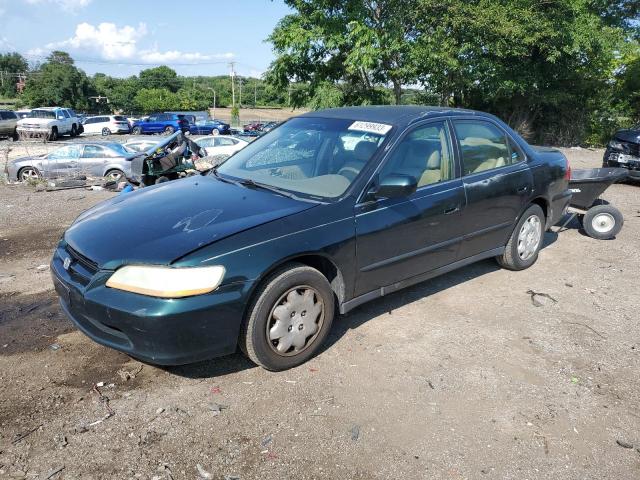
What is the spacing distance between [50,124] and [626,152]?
32416 mm

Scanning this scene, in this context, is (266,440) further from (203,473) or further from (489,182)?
(489,182)

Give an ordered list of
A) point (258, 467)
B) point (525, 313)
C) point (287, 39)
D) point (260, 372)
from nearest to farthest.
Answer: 1. point (258, 467)
2. point (260, 372)
3. point (525, 313)
4. point (287, 39)

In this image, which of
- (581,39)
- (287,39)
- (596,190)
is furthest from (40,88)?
(596,190)

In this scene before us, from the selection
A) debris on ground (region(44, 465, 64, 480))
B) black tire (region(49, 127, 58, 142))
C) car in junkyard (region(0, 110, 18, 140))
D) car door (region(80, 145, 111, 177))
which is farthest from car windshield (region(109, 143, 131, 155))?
car in junkyard (region(0, 110, 18, 140))

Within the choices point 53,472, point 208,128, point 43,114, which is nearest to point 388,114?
point 53,472

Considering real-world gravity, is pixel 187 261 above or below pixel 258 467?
above

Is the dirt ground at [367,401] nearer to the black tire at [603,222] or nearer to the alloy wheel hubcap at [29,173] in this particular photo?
the black tire at [603,222]

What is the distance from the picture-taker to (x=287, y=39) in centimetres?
2047

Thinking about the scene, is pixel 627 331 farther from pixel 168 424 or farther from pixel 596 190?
pixel 168 424

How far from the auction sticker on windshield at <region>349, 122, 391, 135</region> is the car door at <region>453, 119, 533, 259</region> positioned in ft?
2.64

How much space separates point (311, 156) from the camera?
410 cm

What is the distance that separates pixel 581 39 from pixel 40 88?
72.1 m

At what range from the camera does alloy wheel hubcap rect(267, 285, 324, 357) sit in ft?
10.5

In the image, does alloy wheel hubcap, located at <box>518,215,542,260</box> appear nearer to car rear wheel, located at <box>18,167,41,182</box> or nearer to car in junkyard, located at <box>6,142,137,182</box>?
car in junkyard, located at <box>6,142,137,182</box>
